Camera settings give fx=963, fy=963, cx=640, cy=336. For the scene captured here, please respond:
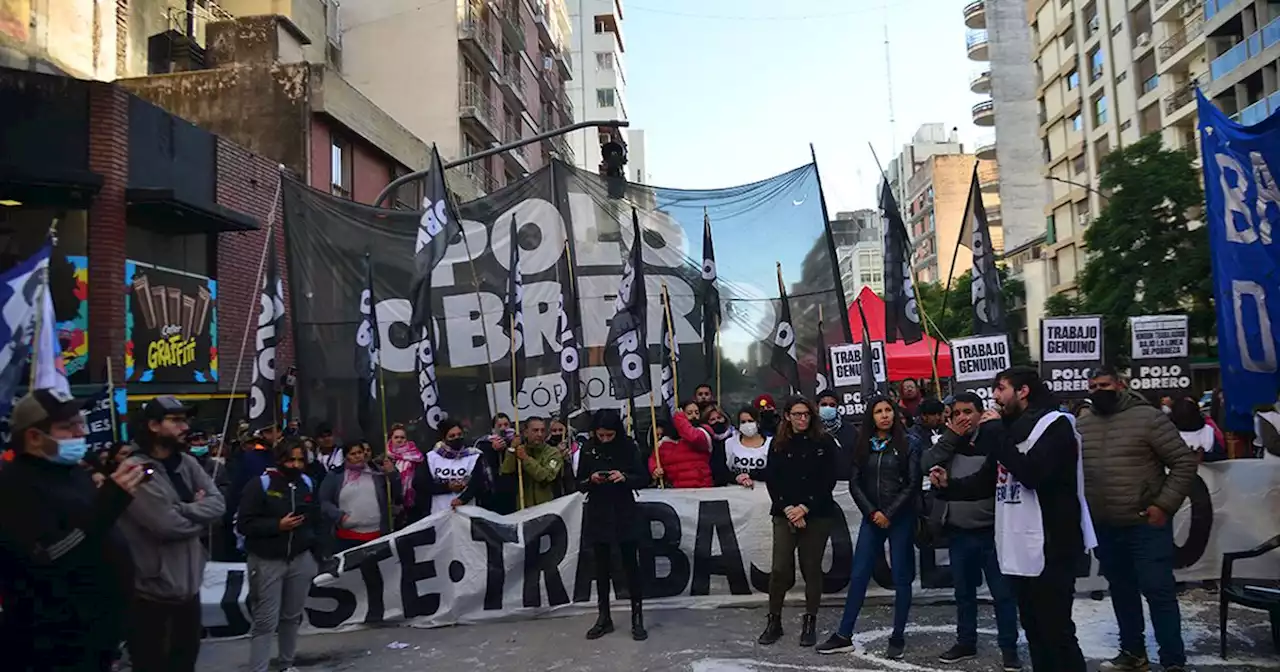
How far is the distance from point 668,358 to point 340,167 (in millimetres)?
12883

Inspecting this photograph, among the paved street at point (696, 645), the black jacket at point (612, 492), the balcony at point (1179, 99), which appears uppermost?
the balcony at point (1179, 99)

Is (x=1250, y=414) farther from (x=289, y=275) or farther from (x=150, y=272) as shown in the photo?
(x=150, y=272)

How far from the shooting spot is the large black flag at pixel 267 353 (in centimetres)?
882

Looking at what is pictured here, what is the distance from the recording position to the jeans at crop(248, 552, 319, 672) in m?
6.20

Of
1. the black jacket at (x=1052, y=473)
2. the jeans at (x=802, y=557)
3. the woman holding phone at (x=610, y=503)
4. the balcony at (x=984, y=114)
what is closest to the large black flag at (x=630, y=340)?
the woman holding phone at (x=610, y=503)

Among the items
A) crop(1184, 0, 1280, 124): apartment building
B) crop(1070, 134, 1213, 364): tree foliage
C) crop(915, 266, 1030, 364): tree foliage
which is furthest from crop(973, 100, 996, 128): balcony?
crop(1070, 134, 1213, 364): tree foliage

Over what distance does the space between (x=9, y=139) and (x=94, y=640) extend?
11587 mm

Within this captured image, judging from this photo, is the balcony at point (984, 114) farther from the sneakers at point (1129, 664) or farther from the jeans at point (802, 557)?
the sneakers at point (1129, 664)

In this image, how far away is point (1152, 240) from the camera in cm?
2894

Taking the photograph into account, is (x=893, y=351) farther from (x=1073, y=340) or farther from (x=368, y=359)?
(x=368, y=359)

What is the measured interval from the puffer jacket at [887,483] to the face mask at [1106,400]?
130 cm

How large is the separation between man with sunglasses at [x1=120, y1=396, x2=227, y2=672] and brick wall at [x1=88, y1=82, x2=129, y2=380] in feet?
Answer: 28.9

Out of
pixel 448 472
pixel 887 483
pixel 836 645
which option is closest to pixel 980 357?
pixel 887 483

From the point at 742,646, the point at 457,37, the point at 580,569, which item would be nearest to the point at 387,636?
the point at 580,569
